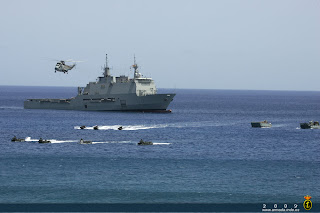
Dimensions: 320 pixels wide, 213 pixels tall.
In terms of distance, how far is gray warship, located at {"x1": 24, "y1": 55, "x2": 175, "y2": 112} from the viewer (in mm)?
126938

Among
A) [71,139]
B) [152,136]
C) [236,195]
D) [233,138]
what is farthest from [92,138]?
[236,195]

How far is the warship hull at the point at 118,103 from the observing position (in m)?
127

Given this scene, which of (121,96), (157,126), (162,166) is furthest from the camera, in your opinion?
(121,96)

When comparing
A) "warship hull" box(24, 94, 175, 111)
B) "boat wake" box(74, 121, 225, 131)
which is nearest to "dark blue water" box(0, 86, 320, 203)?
"boat wake" box(74, 121, 225, 131)

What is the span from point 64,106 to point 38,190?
10026 centimetres

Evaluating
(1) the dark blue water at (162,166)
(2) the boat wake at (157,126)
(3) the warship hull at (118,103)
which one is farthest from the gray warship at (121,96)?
(1) the dark blue water at (162,166)

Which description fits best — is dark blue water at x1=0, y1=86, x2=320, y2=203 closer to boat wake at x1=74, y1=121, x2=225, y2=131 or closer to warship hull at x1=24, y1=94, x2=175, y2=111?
boat wake at x1=74, y1=121, x2=225, y2=131

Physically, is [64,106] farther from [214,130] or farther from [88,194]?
[88,194]

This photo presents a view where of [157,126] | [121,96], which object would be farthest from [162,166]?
[121,96]

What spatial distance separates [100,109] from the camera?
135 meters

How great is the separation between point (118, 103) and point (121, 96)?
6.84ft

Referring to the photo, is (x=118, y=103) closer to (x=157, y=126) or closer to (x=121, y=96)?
(x=121, y=96)

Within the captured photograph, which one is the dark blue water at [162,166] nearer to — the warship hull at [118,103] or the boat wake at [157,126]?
the boat wake at [157,126]

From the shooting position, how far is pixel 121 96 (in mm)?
129875
